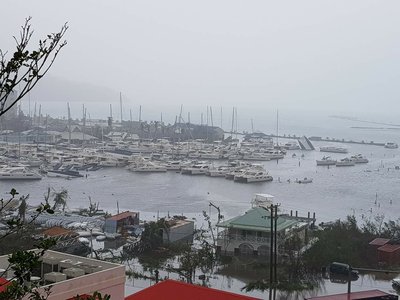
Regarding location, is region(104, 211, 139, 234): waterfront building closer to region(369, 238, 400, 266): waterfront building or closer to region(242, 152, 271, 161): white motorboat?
region(369, 238, 400, 266): waterfront building

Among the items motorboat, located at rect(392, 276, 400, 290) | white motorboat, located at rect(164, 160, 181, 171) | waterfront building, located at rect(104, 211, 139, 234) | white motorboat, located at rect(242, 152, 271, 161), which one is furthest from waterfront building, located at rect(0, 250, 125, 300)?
white motorboat, located at rect(242, 152, 271, 161)

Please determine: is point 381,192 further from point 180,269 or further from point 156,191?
point 180,269

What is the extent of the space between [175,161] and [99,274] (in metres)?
11.6

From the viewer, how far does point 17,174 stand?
11.6 meters

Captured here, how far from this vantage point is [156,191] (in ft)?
34.3

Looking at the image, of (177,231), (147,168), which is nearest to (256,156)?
(147,168)

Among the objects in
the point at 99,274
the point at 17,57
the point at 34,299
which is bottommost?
the point at 99,274

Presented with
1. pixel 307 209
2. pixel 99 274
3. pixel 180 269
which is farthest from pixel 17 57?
pixel 307 209

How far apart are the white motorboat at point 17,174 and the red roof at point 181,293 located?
9.23 meters

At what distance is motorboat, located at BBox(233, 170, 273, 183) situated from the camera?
11.9 metres

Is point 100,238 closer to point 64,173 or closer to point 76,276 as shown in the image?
point 76,276

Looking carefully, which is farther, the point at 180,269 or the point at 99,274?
the point at 180,269

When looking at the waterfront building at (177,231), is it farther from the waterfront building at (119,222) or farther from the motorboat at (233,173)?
the motorboat at (233,173)

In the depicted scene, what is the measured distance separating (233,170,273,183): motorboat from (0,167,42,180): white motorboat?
401 centimetres
